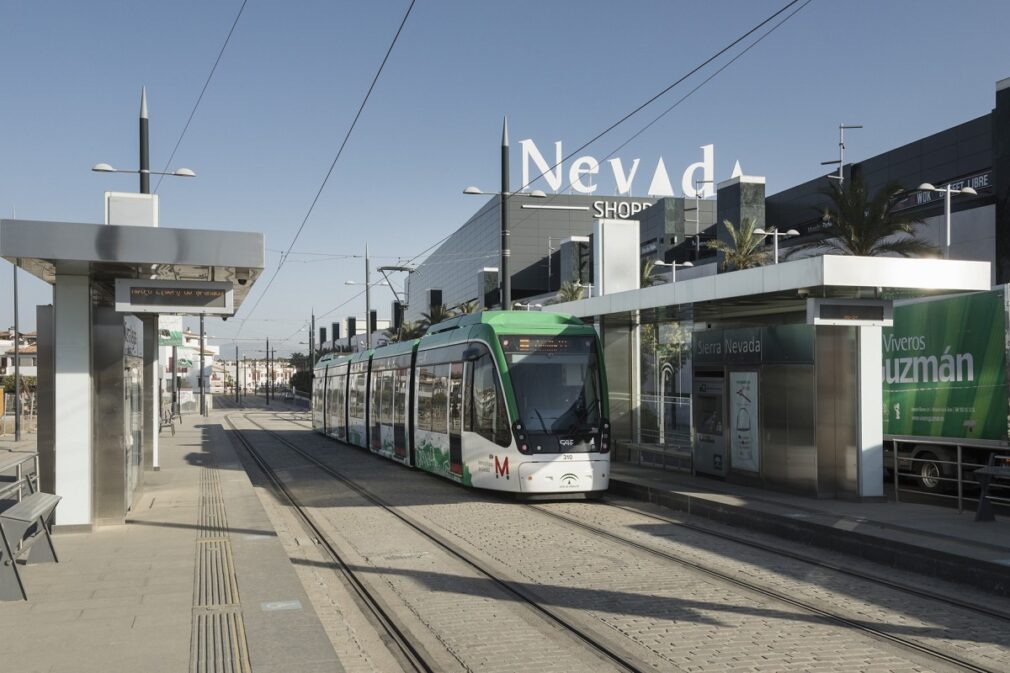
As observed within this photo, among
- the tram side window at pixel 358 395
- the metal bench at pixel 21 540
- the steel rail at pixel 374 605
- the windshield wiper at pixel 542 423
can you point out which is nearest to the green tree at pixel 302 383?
the tram side window at pixel 358 395

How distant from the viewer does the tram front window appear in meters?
15.7

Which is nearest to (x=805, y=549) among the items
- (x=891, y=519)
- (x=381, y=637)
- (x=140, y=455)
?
(x=891, y=519)

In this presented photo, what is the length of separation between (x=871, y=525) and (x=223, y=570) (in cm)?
780

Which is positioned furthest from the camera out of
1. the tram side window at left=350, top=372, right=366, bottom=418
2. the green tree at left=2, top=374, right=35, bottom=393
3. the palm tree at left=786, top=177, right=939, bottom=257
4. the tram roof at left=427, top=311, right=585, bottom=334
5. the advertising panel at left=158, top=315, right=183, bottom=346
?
the green tree at left=2, top=374, right=35, bottom=393

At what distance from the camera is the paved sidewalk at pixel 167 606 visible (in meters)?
6.46

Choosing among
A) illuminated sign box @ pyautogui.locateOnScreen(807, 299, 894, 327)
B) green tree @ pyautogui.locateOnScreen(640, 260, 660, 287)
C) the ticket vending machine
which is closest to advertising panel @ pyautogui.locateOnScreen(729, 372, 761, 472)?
the ticket vending machine

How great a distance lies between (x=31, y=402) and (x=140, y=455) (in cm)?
4243

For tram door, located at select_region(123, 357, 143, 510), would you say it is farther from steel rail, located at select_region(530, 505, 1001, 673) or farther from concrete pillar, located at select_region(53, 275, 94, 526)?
steel rail, located at select_region(530, 505, 1001, 673)

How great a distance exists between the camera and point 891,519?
12711 mm

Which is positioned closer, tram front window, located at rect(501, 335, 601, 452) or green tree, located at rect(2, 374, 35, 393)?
tram front window, located at rect(501, 335, 601, 452)

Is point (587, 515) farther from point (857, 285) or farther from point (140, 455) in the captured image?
point (140, 455)

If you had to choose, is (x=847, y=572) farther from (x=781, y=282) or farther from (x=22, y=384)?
(x=22, y=384)

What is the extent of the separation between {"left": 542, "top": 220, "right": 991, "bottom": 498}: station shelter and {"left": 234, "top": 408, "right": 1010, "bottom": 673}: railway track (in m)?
2.84

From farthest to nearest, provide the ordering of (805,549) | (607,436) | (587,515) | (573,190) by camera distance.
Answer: (573,190) < (607,436) < (587,515) < (805,549)
